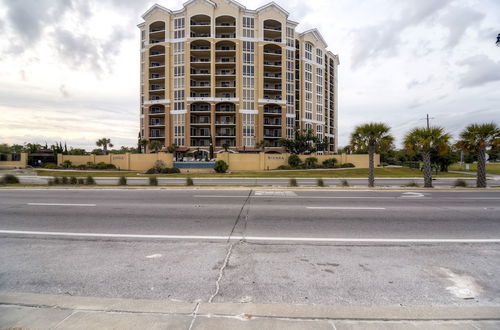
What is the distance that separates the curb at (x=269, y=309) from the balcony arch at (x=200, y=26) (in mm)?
56230

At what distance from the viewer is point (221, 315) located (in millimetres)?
2732

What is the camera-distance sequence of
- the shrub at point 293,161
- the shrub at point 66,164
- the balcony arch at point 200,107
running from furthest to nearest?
the balcony arch at point 200,107
the shrub at point 66,164
the shrub at point 293,161

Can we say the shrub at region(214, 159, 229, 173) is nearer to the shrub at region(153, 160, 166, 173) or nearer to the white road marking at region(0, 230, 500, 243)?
the shrub at region(153, 160, 166, 173)

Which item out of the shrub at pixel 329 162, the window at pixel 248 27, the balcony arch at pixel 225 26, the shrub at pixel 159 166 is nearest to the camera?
the shrub at pixel 159 166

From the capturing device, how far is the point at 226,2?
48688 millimetres

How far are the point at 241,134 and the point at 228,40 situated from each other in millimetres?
21129

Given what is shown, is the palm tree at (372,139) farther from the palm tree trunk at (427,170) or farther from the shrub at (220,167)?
the shrub at (220,167)

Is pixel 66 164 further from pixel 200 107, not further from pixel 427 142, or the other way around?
pixel 427 142

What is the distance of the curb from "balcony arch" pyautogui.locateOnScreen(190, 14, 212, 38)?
56.2 m

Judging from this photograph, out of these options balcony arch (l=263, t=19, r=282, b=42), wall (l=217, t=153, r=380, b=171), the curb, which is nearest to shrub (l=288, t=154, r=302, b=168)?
wall (l=217, t=153, r=380, b=171)

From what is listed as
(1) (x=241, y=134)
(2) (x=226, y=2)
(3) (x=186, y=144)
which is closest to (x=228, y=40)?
(2) (x=226, y=2)

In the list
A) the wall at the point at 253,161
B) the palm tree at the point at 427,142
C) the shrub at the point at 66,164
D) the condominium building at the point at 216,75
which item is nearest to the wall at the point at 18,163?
the shrub at the point at 66,164

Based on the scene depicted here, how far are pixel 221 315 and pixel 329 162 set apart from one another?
1597 inches

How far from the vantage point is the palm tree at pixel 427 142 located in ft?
52.1
